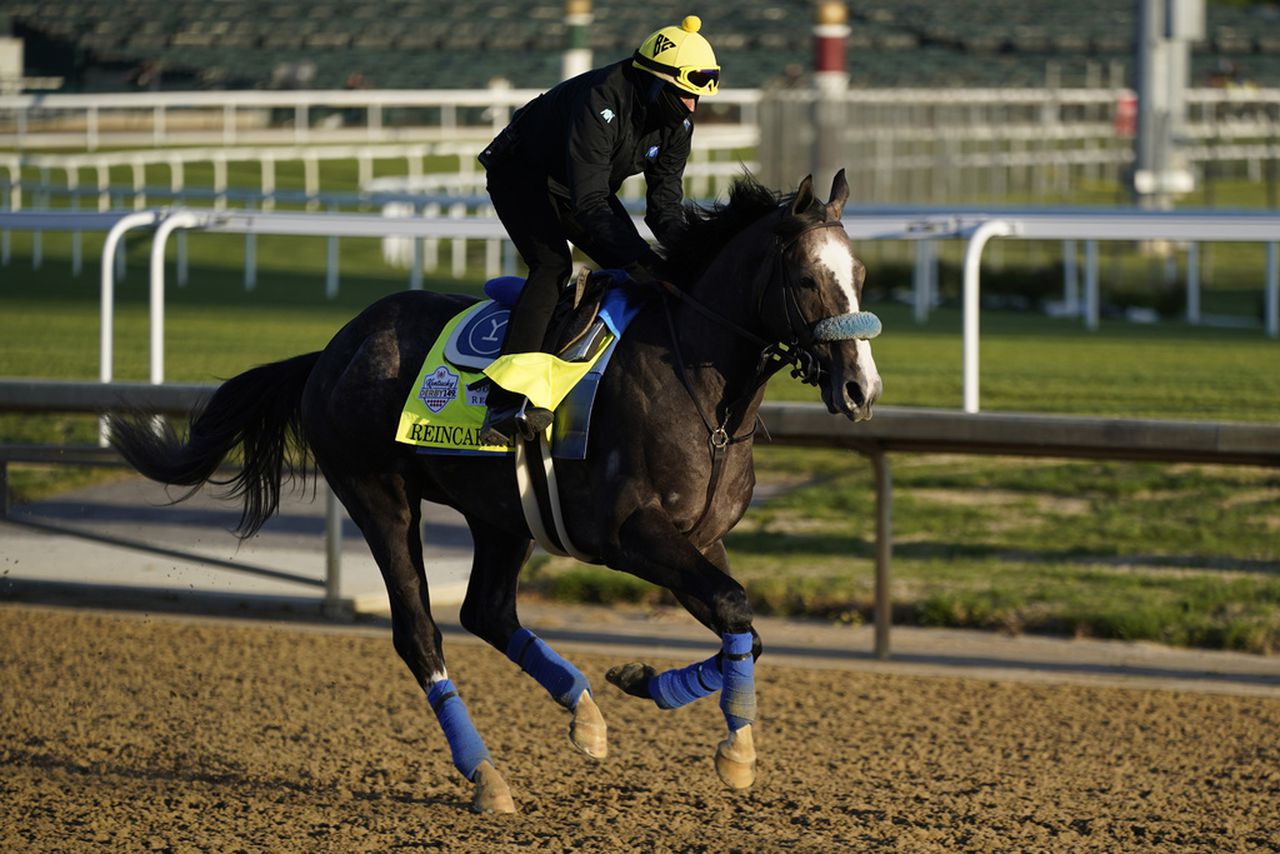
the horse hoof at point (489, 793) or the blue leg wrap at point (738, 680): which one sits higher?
the blue leg wrap at point (738, 680)

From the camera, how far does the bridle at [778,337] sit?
384 centimetres

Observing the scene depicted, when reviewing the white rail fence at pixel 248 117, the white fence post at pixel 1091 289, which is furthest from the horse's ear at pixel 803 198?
the white rail fence at pixel 248 117

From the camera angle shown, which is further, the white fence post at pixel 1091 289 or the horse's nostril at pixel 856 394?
the white fence post at pixel 1091 289

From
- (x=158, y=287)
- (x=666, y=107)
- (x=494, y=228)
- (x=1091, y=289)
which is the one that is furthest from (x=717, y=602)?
(x=1091, y=289)

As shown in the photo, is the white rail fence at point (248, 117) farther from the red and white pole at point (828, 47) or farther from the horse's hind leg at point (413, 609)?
the horse's hind leg at point (413, 609)

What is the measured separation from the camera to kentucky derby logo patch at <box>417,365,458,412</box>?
4570 millimetres

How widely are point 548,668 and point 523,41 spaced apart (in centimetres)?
2136

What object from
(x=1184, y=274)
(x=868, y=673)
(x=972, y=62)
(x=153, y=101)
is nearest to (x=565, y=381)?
(x=868, y=673)

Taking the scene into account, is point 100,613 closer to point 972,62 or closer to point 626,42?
point 626,42

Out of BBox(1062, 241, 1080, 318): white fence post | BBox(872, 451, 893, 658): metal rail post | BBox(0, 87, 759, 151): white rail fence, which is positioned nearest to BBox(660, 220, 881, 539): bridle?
BBox(872, 451, 893, 658): metal rail post

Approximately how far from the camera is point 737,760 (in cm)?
407

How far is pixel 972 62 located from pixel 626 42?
425 inches

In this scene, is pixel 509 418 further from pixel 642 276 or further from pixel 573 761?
pixel 573 761

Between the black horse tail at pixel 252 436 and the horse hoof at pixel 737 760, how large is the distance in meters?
1.68
